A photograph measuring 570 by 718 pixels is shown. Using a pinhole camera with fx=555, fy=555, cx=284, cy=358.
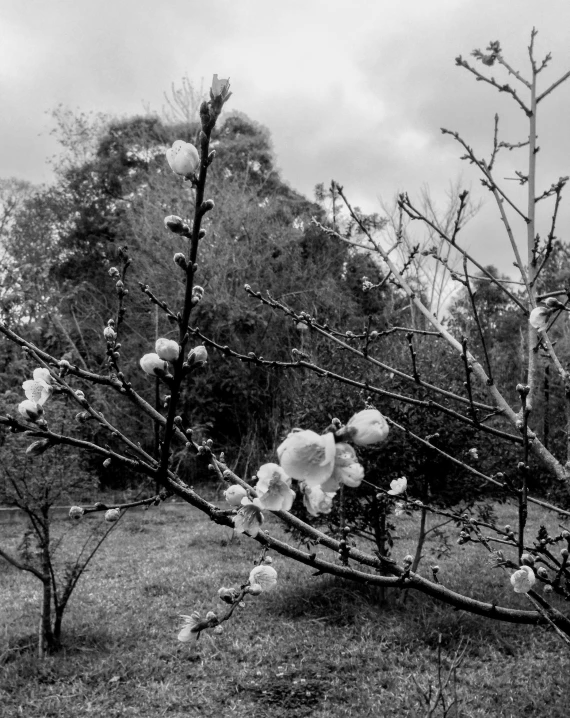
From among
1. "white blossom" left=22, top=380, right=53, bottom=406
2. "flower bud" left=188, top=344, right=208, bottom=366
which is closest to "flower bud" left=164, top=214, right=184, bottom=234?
"flower bud" left=188, top=344, right=208, bottom=366

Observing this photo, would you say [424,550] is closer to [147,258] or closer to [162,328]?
[162,328]

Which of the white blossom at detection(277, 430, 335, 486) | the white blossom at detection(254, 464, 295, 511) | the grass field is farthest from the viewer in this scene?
the grass field

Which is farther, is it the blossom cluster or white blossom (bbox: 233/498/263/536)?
white blossom (bbox: 233/498/263/536)

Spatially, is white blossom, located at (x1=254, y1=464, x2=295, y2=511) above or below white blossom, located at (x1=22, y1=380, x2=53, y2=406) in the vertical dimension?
below

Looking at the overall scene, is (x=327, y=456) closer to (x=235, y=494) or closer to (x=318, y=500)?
(x=318, y=500)

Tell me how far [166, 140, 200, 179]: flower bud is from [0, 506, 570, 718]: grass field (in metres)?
2.80

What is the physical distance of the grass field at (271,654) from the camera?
10.5ft

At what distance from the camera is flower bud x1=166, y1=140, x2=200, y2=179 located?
2.19 feet

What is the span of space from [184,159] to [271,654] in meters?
3.91

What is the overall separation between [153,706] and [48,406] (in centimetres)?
251

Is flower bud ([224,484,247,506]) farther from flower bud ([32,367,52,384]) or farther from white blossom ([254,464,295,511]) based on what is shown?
flower bud ([32,367,52,384])

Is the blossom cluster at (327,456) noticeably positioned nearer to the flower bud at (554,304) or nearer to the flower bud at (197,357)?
the flower bud at (197,357)

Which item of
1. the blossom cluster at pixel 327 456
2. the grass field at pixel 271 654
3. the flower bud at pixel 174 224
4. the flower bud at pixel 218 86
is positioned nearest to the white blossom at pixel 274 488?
the blossom cluster at pixel 327 456

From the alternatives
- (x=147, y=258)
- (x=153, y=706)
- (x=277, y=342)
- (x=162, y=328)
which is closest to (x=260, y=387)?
(x=277, y=342)
